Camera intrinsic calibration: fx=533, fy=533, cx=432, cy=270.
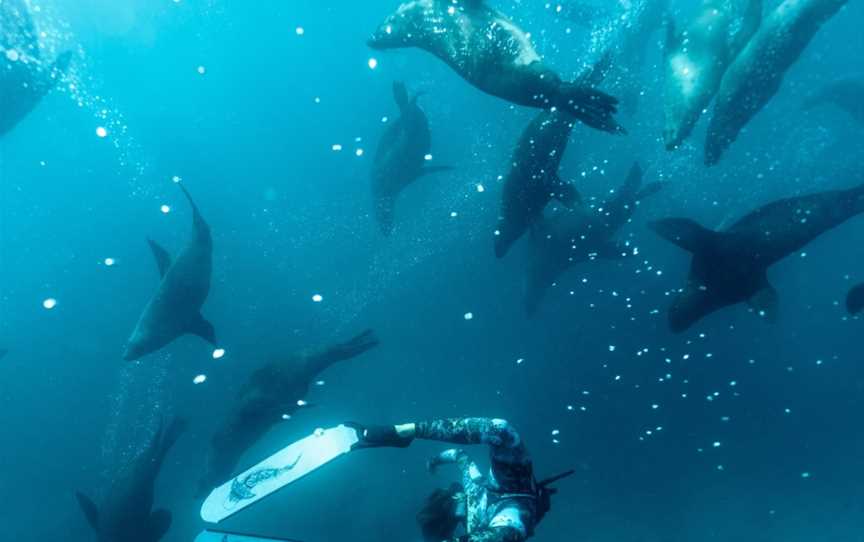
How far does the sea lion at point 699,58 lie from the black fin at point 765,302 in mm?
2980

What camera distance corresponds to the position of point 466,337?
1706 cm

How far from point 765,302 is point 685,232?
2.03 metres

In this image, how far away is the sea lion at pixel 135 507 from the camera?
10039 millimetres

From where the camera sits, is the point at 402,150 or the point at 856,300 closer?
the point at 856,300

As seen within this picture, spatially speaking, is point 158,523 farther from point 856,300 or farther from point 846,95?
point 846,95

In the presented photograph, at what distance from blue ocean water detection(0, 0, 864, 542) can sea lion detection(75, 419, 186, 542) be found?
5.05 metres

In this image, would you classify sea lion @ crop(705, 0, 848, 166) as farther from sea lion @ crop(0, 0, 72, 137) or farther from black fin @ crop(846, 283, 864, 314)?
sea lion @ crop(0, 0, 72, 137)

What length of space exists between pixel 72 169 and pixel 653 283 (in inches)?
1530

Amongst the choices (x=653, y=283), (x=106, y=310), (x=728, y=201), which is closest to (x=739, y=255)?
(x=653, y=283)

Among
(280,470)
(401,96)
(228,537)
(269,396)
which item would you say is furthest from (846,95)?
(228,537)

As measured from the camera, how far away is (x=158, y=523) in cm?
1030

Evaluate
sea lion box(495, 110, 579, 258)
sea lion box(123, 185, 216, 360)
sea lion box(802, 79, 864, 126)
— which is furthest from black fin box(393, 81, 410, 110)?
sea lion box(802, 79, 864, 126)

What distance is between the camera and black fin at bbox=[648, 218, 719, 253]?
311 inches

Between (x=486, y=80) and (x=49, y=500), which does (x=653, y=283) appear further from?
(x=49, y=500)
